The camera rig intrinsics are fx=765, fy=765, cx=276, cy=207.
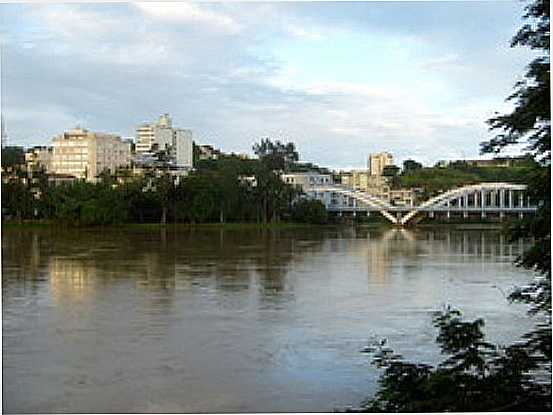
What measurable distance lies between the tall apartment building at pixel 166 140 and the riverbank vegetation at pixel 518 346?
19195 millimetres

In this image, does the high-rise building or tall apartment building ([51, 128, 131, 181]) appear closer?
tall apartment building ([51, 128, 131, 181])

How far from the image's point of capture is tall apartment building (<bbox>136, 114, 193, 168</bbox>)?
21.1m

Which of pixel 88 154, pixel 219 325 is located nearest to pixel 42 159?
pixel 88 154

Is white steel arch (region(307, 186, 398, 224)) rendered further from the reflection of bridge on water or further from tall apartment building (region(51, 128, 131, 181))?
tall apartment building (region(51, 128, 131, 181))

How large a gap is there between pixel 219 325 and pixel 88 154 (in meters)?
15.6

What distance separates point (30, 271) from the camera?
7848 mm

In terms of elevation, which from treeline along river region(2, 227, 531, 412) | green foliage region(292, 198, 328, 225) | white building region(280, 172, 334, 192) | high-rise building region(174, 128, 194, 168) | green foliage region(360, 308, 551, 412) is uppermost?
high-rise building region(174, 128, 194, 168)

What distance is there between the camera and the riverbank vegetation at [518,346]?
1.64 m

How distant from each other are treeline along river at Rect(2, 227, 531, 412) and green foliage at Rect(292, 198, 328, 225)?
1104 cm

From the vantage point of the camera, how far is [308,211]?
68.8 ft

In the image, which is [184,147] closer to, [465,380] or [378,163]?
[378,163]

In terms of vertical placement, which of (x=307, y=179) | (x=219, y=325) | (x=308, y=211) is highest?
(x=307, y=179)

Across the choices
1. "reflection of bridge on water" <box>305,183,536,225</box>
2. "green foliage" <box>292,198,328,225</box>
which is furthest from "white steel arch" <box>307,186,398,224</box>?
"green foliage" <box>292,198,328,225</box>

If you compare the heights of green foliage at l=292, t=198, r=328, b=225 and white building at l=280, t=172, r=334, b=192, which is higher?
white building at l=280, t=172, r=334, b=192
